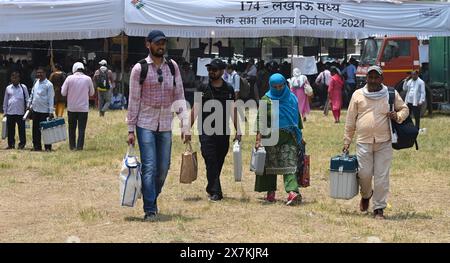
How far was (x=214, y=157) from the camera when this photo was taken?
32.2ft

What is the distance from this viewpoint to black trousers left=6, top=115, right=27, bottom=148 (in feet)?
51.3

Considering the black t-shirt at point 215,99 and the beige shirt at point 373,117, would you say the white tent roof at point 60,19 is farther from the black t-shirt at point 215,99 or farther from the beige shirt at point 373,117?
the beige shirt at point 373,117

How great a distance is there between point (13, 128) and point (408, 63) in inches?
503

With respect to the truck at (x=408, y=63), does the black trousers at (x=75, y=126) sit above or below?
below

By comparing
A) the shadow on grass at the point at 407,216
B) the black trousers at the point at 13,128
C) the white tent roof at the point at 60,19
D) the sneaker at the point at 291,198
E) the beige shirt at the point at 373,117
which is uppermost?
the white tent roof at the point at 60,19

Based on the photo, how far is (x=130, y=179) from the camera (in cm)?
813

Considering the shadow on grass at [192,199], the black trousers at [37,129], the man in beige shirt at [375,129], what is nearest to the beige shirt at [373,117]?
the man in beige shirt at [375,129]

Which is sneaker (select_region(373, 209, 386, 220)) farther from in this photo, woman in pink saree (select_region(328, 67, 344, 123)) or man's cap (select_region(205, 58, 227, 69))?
woman in pink saree (select_region(328, 67, 344, 123))

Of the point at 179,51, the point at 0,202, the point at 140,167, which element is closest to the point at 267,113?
the point at 140,167

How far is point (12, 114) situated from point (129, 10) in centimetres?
918

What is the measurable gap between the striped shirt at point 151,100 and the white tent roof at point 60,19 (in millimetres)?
16280

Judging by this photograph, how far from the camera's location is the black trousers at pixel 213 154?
982 centimetres

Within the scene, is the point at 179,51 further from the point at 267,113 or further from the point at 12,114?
the point at 267,113

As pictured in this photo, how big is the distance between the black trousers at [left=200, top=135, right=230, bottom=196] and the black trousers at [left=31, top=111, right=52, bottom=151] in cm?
601
